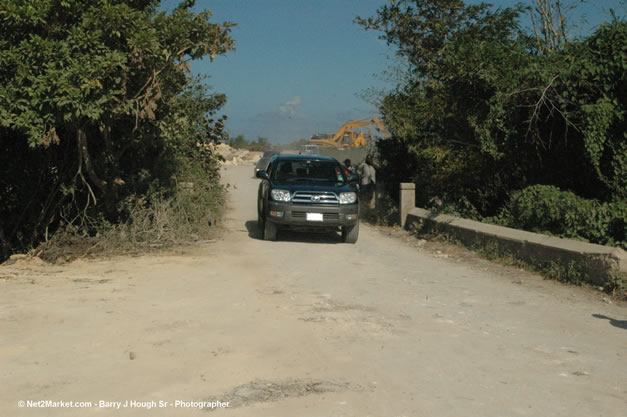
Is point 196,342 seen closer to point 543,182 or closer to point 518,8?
point 543,182

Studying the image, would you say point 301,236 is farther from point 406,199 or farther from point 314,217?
point 406,199

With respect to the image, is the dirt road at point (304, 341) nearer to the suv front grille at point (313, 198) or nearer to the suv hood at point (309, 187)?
the suv front grille at point (313, 198)

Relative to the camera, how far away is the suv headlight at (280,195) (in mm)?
13046

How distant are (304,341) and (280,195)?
702 centimetres

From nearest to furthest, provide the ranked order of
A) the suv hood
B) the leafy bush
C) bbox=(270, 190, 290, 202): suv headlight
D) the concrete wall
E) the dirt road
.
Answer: the dirt road < the concrete wall < the leafy bush < bbox=(270, 190, 290, 202): suv headlight < the suv hood

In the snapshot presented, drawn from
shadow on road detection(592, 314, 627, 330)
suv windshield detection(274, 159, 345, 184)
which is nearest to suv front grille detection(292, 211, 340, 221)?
suv windshield detection(274, 159, 345, 184)

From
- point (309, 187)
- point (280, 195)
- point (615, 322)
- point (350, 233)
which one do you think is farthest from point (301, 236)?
point (615, 322)

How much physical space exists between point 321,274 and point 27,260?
5.19 metres

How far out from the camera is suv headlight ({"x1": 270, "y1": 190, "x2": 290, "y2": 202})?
13.0 meters

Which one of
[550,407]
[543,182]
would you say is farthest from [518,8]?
[550,407]

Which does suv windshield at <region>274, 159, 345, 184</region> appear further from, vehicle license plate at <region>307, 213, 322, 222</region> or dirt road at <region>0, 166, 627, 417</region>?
dirt road at <region>0, 166, 627, 417</region>

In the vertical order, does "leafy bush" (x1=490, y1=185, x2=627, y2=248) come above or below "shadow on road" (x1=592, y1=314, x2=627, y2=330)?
above

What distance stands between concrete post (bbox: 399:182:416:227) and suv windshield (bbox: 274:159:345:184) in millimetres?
2210

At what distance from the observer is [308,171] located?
1439 cm
